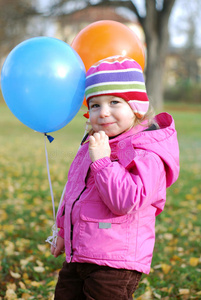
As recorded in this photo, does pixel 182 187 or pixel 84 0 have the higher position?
pixel 84 0

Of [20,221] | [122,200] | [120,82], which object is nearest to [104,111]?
[120,82]

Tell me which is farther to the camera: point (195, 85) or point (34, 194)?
point (195, 85)

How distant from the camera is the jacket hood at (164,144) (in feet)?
5.82

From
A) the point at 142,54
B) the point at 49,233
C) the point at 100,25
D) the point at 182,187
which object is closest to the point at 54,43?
the point at 100,25

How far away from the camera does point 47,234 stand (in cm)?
401

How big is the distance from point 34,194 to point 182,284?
2.81 meters

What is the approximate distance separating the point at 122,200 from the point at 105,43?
1079 millimetres

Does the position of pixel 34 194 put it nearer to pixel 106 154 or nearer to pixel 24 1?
pixel 106 154

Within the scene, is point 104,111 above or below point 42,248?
above

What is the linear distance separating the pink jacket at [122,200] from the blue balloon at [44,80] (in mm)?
→ 351

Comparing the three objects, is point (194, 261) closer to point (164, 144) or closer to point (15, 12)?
point (164, 144)

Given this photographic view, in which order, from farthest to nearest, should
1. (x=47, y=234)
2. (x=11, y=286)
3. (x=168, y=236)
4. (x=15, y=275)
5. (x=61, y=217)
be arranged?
(x=168, y=236) < (x=47, y=234) < (x=15, y=275) < (x=11, y=286) < (x=61, y=217)

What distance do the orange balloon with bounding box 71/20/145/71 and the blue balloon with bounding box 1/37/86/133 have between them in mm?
267

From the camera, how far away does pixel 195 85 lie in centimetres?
3450
